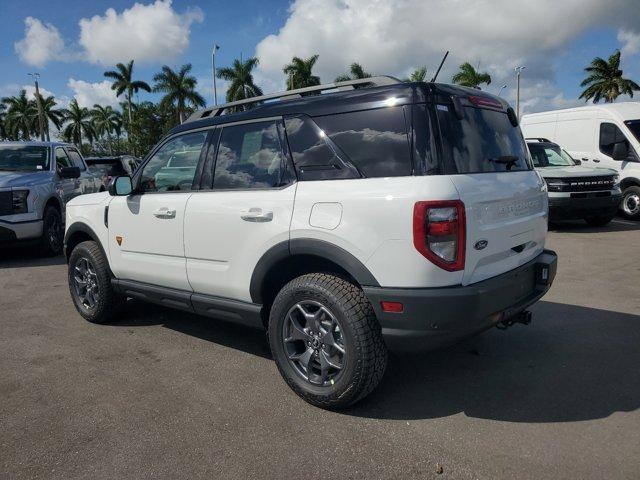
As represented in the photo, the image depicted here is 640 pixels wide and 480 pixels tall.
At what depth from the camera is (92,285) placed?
15.5 ft

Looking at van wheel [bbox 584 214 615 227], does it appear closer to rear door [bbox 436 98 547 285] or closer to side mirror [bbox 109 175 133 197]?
rear door [bbox 436 98 547 285]

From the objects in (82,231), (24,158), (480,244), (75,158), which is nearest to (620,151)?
(480,244)

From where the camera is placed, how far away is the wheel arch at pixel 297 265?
276 cm

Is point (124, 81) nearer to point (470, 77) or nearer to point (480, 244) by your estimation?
point (470, 77)

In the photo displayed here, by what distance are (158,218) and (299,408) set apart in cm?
189

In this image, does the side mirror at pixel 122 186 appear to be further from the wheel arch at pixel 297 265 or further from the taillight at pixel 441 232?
the taillight at pixel 441 232

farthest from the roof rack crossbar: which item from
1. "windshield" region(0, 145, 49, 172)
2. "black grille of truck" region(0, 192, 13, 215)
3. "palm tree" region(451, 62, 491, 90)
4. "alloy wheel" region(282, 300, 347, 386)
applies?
"palm tree" region(451, 62, 491, 90)

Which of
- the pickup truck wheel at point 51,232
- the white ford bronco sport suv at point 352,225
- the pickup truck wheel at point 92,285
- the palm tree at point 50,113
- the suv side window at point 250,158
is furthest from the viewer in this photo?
the palm tree at point 50,113

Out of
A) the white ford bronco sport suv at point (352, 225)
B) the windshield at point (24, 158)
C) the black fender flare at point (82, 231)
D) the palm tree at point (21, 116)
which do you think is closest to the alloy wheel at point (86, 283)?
the black fender flare at point (82, 231)

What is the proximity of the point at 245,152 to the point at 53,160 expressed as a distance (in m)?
7.07

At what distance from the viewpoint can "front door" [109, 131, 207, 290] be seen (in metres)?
3.80

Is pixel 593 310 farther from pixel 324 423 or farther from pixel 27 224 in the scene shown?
pixel 27 224

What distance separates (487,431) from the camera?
2.74 m

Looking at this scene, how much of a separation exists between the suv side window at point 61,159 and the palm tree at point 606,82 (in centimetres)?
4825
